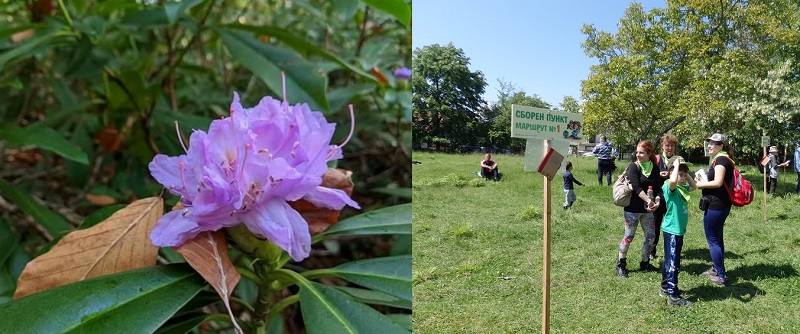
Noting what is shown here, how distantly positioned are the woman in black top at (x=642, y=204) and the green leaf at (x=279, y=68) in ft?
2.55

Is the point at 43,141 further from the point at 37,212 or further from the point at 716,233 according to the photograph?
the point at 716,233

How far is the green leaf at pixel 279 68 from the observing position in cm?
69

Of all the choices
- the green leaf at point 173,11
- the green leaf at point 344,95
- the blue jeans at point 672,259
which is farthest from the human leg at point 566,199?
the green leaf at point 173,11

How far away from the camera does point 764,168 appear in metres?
1.24

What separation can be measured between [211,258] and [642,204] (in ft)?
3.54

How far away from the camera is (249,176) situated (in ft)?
Result: 1.40

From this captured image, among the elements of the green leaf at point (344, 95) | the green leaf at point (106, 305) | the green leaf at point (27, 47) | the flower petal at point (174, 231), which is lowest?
the green leaf at point (106, 305)

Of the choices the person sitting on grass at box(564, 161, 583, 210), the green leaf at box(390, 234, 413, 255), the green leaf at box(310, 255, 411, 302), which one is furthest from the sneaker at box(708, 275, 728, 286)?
the green leaf at box(310, 255, 411, 302)

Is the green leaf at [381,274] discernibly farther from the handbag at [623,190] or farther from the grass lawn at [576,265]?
the handbag at [623,190]

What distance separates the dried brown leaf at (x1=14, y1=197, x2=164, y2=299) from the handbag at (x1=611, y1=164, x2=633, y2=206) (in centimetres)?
104

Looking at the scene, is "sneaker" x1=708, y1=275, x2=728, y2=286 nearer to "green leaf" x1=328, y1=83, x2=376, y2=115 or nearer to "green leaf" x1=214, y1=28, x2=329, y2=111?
"green leaf" x1=328, y1=83, x2=376, y2=115

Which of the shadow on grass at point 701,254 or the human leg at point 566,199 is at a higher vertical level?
the human leg at point 566,199

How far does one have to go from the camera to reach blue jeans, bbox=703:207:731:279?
124 centimetres

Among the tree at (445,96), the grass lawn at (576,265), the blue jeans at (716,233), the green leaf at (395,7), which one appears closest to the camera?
the green leaf at (395,7)
